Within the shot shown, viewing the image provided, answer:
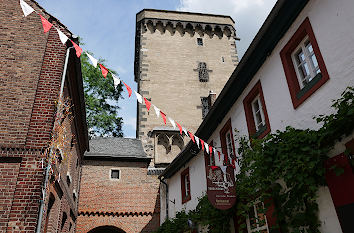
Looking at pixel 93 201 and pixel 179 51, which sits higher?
pixel 179 51

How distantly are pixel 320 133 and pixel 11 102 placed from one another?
25.4ft

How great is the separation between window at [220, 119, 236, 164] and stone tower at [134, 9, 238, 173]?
9.01m

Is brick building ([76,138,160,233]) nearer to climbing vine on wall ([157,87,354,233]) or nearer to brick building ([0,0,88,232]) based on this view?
brick building ([0,0,88,232])

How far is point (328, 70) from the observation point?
569cm

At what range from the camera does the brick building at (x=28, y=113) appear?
23.9 ft

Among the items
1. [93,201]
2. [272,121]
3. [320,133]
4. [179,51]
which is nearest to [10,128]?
[272,121]

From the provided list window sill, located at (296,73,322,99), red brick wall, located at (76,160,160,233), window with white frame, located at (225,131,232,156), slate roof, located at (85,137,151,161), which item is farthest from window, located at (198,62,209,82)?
window sill, located at (296,73,322,99)

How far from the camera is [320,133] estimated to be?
5324 mm

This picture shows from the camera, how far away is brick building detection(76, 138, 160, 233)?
17.0 m

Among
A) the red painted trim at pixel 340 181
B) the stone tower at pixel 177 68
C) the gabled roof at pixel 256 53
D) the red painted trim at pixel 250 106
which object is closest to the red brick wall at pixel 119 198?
the stone tower at pixel 177 68

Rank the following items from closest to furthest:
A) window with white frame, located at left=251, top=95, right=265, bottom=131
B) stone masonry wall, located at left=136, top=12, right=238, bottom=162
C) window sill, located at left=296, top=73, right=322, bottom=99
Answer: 1. window sill, located at left=296, top=73, right=322, bottom=99
2. window with white frame, located at left=251, top=95, right=265, bottom=131
3. stone masonry wall, located at left=136, top=12, right=238, bottom=162

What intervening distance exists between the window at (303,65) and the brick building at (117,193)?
1309cm

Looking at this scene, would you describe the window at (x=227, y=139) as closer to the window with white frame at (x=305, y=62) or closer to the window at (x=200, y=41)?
the window with white frame at (x=305, y=62)

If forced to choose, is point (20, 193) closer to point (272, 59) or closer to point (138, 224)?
point (272, 59)
